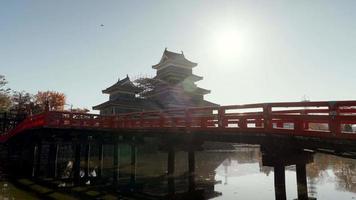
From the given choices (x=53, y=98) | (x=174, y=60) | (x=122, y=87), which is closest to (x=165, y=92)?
(x=174, y=60)

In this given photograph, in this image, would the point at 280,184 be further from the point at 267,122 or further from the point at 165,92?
the point at 165,92

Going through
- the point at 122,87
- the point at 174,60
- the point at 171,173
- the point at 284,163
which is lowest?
the point at 171,173

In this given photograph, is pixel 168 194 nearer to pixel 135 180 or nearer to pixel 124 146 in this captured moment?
pixel 135 180

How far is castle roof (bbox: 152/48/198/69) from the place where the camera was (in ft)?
128

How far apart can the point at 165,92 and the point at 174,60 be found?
615cm

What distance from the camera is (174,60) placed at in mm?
38969

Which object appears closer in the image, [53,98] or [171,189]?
[171,189]

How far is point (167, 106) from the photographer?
3444cm

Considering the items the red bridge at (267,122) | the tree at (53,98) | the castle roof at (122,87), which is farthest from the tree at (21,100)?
the red bridge at (267,122)

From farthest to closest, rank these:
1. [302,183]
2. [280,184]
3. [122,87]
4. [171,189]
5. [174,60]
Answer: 1. [174,60]
2. [122,87]
3. [171,189]
4. [302,183]
5. [280,184]

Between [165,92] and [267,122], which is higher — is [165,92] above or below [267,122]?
above

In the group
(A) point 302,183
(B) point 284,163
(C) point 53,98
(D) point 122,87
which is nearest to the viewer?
(B) point 284,163

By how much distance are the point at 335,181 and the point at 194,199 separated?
30.6 feet

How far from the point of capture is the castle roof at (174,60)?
Answer: 3895cm
